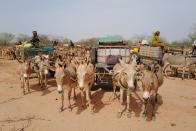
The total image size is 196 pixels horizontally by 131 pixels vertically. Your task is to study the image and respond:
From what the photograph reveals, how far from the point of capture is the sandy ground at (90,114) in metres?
7.97

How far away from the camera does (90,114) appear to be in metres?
9.12

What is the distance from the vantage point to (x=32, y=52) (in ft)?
48.7

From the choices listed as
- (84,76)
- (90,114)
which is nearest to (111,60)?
(84,76)

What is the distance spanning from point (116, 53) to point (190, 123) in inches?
209

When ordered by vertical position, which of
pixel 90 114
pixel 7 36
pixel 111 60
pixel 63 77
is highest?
pixel 7 36

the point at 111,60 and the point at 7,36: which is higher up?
the point at 7,36

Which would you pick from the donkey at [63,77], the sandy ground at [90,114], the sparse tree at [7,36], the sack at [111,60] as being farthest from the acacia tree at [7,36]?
the donkey at [63,77]

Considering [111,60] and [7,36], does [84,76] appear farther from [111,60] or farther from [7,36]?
[7,36]

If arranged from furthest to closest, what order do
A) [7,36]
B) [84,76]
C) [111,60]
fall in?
[7,36], [111,60], [84,76]

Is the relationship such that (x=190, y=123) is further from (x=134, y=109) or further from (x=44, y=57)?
(x=44, y=57)

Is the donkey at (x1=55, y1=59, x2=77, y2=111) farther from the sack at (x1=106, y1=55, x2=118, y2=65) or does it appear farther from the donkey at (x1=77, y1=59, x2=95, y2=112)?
the sack at (x1=106, y1=55, x2=118, y2=65)

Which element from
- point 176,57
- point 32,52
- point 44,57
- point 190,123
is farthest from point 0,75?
point 190,123

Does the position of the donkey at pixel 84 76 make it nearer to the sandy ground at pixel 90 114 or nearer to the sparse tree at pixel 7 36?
the sandy ground at pixel 90 114

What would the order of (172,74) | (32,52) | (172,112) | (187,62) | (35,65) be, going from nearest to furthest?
(172,112), (35,65), (32,52), (187,62), (172,74)
